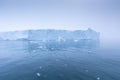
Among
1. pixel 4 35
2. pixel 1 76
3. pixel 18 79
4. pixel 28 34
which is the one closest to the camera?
pixel 18 79

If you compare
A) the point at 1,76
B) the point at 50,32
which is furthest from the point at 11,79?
the point at 50,32

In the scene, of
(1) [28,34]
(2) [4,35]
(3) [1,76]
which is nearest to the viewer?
(3) [1,76]

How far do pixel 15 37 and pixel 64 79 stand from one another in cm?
9814

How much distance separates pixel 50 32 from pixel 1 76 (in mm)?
82626

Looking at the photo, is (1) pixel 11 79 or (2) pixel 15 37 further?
(2) pixel 15 37

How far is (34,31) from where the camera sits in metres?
95.6

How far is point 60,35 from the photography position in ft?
322

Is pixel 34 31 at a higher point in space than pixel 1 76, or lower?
higher

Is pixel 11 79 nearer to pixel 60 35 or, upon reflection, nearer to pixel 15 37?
pixel 60 35

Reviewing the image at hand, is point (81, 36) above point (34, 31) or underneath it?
underneath

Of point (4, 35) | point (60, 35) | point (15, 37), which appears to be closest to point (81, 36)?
point (60, 35)

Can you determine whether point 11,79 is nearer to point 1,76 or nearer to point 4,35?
point 1,76

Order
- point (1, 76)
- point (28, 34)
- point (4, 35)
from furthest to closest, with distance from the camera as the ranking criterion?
1. point (4, 35)
2. point (28, 34)
3. point (1, 76)

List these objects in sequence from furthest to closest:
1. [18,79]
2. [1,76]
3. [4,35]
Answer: [4,35], [1,76], [18,79]
